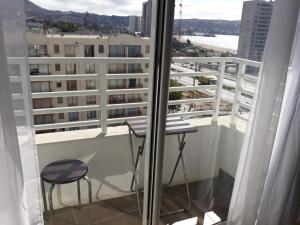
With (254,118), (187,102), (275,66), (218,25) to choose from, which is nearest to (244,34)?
(218,25)

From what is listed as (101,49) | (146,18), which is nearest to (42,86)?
(101,49)

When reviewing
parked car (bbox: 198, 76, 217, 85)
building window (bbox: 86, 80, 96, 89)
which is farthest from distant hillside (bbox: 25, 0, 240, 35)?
building window (bbox: 86, 80, 96, 89)

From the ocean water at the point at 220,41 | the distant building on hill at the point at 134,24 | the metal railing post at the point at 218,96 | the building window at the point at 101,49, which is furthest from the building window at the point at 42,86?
the metal railing post at the point at 218,96

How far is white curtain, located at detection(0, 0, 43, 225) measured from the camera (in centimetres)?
77

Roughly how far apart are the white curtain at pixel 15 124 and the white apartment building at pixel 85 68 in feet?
1.68

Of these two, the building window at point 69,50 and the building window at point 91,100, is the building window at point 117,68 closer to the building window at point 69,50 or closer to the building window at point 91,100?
the building window at point 91,100

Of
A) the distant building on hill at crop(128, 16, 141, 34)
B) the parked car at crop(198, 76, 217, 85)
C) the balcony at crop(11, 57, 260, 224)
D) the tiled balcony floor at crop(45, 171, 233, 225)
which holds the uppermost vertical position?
the distant building on hill at crop(128, 16, 141, 34)

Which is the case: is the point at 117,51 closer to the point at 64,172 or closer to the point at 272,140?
Result: the point at 64,172

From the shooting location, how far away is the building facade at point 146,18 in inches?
54.1

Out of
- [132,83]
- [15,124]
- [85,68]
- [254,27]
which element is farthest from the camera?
[132,83]

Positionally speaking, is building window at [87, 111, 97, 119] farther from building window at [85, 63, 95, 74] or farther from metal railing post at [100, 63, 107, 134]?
building window at [85, 63, 95, 74]

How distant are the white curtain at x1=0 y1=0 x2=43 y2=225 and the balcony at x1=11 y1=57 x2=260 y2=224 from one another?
3.10ft

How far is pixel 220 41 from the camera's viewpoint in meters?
1.60

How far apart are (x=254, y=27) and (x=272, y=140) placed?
25.5 inches
